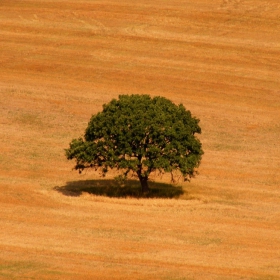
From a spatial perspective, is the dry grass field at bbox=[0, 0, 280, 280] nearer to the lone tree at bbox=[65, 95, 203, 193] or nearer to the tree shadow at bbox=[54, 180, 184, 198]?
the tree shadow at bbox=[54, 180, 184, 198]

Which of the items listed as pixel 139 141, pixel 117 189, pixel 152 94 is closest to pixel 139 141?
pixel 139 141

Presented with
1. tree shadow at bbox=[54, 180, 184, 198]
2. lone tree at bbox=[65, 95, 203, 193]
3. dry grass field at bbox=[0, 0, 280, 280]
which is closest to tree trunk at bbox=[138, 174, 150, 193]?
tree shadow at bbox=[54, 180, 184, 198]

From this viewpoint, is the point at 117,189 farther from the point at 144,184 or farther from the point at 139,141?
the point at 139,141

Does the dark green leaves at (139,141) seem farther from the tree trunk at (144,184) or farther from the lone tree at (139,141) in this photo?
the tree trunk at (144,184)

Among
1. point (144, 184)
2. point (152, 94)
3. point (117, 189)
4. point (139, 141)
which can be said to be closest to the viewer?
point (139, 141)

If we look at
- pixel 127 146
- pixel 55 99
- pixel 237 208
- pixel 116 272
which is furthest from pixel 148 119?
pixel 55 99

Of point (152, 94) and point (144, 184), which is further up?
point (152, 94)
